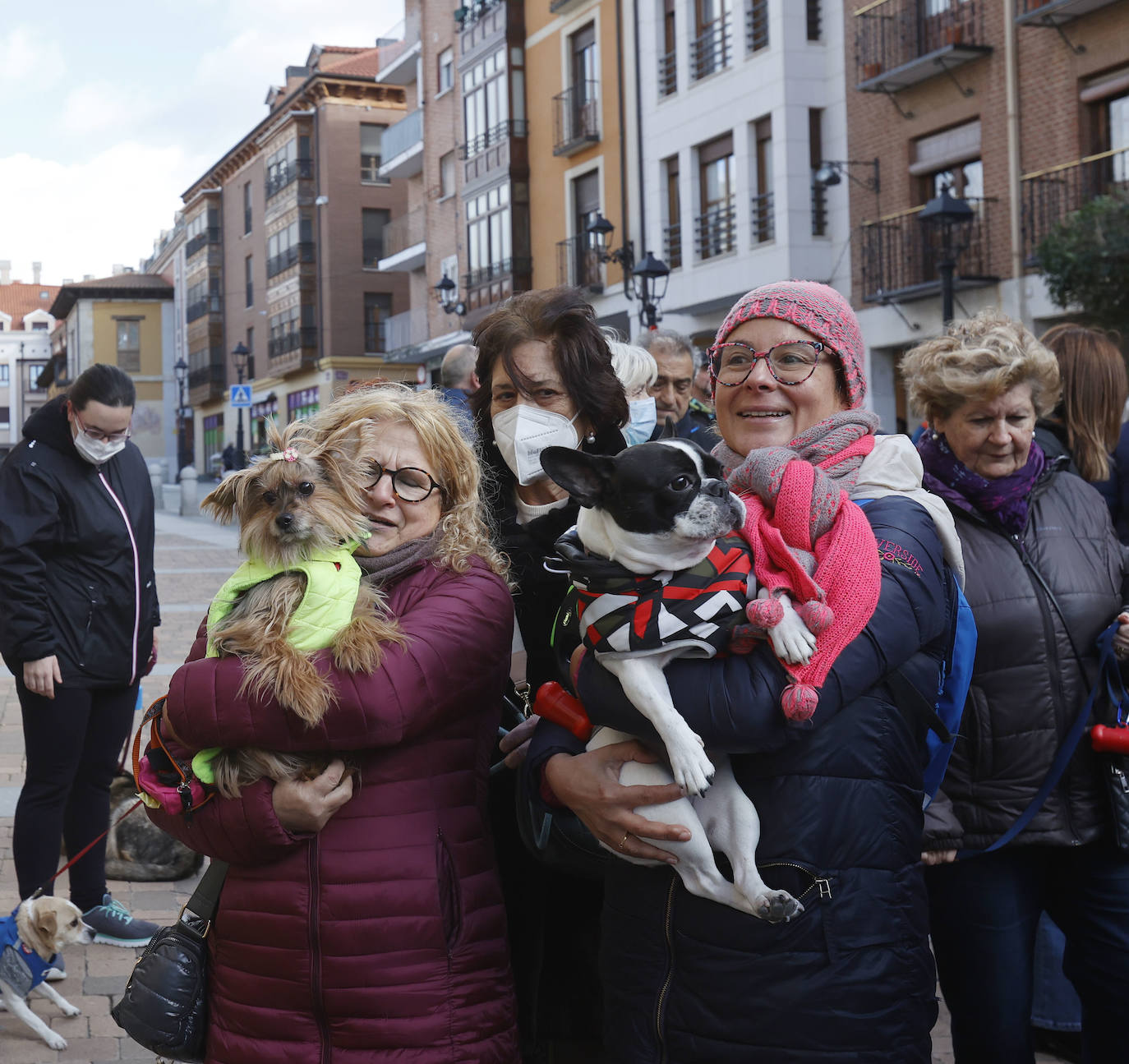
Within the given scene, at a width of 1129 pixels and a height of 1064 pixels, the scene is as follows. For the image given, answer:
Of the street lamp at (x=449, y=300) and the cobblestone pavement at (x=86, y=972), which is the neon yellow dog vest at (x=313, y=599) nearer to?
the cobblestone pavement at (x=86, y=972)

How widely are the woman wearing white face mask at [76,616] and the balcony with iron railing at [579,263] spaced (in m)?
25.3

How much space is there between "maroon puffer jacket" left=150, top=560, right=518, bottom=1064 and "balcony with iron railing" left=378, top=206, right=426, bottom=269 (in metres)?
39.6

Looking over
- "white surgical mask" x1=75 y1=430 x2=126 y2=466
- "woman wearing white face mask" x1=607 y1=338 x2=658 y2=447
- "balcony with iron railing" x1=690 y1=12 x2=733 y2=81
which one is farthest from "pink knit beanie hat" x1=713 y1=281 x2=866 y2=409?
"balcony with iron railing" x1=690 y1=12 x2=733 y2=81

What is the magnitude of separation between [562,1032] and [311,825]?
99 cm

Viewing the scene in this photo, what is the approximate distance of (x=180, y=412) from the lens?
235 ft

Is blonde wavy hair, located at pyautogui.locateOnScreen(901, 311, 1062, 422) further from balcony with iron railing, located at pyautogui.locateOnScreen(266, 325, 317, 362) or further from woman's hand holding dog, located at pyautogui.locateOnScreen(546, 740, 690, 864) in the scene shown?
balcony with iron railing, located at pyautogui.locateOnScreen(266, 325, 317, 362)

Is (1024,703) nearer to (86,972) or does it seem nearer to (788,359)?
(788,359)

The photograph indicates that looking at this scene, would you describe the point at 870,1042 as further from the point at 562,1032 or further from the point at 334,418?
the point at 334,418

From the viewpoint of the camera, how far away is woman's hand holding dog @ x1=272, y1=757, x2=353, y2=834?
8.43 feet

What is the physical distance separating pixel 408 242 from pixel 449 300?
698 centimetres

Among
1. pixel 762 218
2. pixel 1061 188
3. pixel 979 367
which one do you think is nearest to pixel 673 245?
pixel 762 218

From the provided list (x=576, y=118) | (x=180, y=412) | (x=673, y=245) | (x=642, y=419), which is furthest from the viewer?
(x=180, y=412)

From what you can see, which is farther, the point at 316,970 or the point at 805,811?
the point at 316,970

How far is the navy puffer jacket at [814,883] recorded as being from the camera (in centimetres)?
Result: 228
